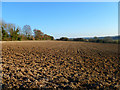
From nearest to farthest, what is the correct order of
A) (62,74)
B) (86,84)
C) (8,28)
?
(86,84)
(62,74)
(8,28)

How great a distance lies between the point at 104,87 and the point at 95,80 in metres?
0.51

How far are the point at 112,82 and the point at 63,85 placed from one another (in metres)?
2.34

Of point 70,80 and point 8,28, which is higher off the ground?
point 8,28

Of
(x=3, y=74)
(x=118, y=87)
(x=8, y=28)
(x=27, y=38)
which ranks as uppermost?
(x=8, y=28)

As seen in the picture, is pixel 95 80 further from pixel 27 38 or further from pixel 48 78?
pixel 27 38

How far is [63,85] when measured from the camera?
3.64 metres

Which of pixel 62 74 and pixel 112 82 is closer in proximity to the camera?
pixel 112 82

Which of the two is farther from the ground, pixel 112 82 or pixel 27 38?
pixel 27 38

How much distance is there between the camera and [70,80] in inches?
160

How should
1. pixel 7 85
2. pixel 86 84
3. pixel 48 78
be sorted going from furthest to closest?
pixel 48 78 < pixel 86 84 < pixel 7 85

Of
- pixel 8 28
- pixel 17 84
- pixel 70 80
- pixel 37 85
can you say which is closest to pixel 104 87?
pixel 70 80

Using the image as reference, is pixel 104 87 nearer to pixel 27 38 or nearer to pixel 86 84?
pixel 86 84

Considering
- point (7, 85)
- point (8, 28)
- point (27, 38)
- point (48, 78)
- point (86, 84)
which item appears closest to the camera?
point (7, 85)

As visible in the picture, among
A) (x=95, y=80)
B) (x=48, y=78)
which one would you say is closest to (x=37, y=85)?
(x=48, y=78)
